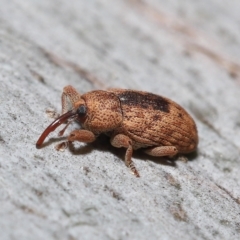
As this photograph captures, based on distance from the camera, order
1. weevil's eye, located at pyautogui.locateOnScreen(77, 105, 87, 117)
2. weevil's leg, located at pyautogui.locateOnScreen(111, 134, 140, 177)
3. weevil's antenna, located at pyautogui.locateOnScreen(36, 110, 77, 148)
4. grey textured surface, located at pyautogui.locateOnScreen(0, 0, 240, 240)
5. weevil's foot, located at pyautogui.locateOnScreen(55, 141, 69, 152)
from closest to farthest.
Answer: grey textured surface, located at pyautogui.locateOnScreen(0, 0, 240, 240) < weevil's antenna, located at pyautogui.locateOnScreen(36, 110, 77, 148) < weevil's foot, located at pyautogui.locateOnScreen(55, 141, 69, 152) < weevil's leg, located at pyautogui.locateOnScreen(111, 134, 140, 177) < weevil's eye, located at pyautogui.locateOnScreen(77, 105, 87, 117)

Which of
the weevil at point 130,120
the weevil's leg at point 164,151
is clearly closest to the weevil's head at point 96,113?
the weevil at point 130,120

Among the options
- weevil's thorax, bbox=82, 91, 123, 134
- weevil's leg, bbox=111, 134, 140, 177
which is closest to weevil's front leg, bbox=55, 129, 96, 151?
weevil's thorax, bbox=82, 91, 123, 134

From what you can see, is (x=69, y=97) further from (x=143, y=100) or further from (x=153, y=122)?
(x=153, y=122)

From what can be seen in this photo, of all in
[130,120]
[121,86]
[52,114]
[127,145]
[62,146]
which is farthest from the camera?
[121,86]

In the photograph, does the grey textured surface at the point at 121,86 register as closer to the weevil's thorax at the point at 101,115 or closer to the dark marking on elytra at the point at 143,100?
the weevil's thorax at the point at 101,115

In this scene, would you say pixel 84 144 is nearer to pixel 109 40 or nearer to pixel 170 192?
pixel 170 192

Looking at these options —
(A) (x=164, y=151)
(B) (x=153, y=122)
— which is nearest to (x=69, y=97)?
(B) (x=153, y=122)

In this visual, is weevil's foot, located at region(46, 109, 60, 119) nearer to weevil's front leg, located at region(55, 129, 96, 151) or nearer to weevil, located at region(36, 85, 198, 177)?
weevil, located at region(36, 85, 198, 177)
